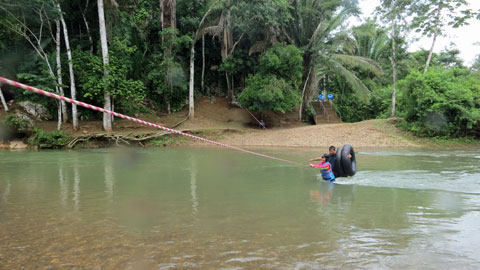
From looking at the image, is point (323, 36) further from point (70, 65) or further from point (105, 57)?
point (70, 65)

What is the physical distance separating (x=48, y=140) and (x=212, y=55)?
1483 cm

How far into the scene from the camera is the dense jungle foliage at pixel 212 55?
742 inches

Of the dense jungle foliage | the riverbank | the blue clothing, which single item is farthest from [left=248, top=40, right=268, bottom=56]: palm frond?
the blue clothing

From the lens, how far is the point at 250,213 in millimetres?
5516

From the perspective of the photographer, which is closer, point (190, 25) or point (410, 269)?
point (410, 269)

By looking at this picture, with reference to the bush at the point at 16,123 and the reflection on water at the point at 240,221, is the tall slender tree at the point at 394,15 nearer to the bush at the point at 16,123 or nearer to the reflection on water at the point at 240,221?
the reflection on water at the point at 240,221

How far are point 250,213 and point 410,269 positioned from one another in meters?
2.60

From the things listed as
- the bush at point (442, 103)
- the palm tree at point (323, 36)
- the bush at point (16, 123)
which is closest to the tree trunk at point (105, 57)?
the bush at point (16, 123)

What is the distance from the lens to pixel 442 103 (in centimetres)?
1853

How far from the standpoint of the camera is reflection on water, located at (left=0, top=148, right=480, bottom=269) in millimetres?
3701

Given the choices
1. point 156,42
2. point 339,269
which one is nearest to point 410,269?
point 339,269

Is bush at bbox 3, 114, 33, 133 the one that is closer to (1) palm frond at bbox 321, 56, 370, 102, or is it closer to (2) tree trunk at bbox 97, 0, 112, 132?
(2) tree trunk at bbox 97, 0, 112, 132

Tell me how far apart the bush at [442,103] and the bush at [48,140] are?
18981 mm

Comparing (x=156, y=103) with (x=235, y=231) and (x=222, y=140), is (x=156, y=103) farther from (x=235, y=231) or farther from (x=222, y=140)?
(x=235, y=231)
